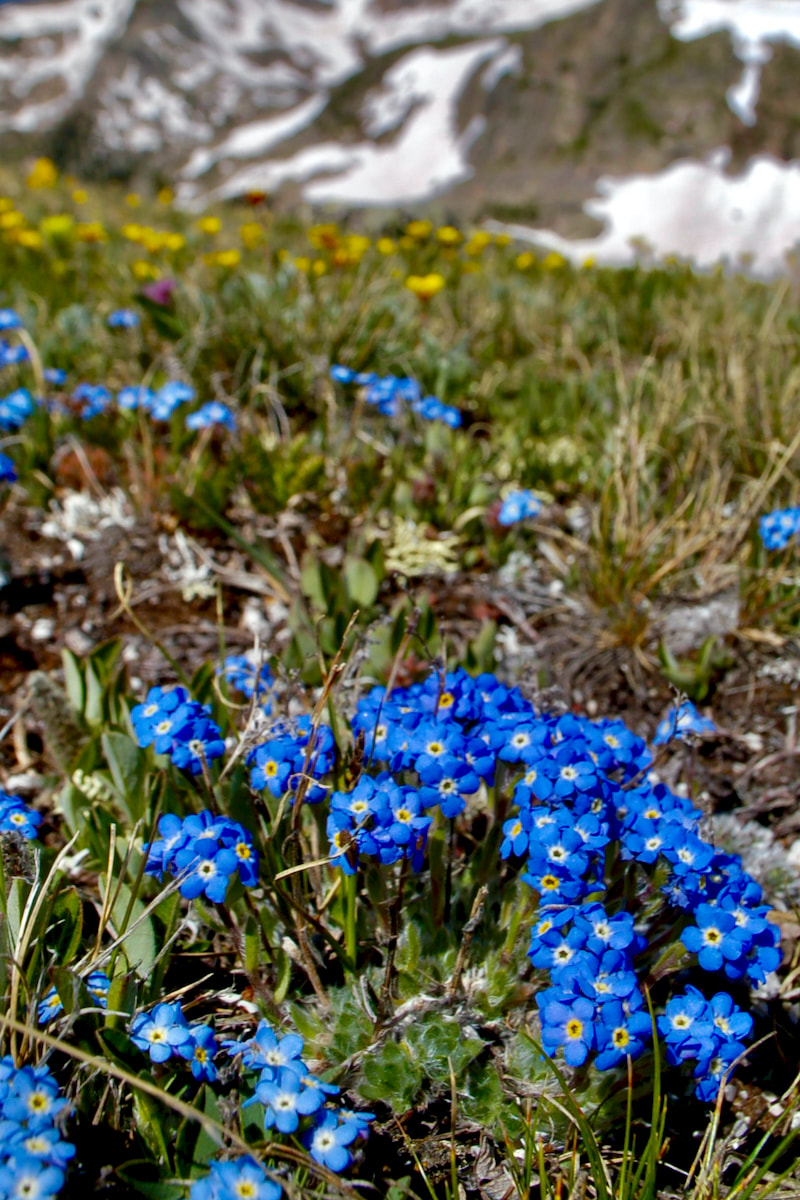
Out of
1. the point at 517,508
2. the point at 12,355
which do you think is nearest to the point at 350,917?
A: the point at 517,508

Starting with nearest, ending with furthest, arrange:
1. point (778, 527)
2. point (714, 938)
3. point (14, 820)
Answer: point (714, 938)
point (14, 820)
point (778, 527)

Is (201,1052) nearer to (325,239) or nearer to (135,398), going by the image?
(135,398)

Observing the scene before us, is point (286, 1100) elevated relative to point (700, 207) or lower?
lower

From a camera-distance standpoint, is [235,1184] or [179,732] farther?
[179,732]

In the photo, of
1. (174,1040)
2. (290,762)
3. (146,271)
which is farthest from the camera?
(146,271)

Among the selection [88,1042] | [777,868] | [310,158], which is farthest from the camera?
[310,158]

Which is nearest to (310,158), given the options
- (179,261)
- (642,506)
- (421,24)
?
(421,24)

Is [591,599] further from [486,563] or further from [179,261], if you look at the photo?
[179,261]

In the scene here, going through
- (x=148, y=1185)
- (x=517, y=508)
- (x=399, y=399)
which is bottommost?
(x=148, y=1185)
